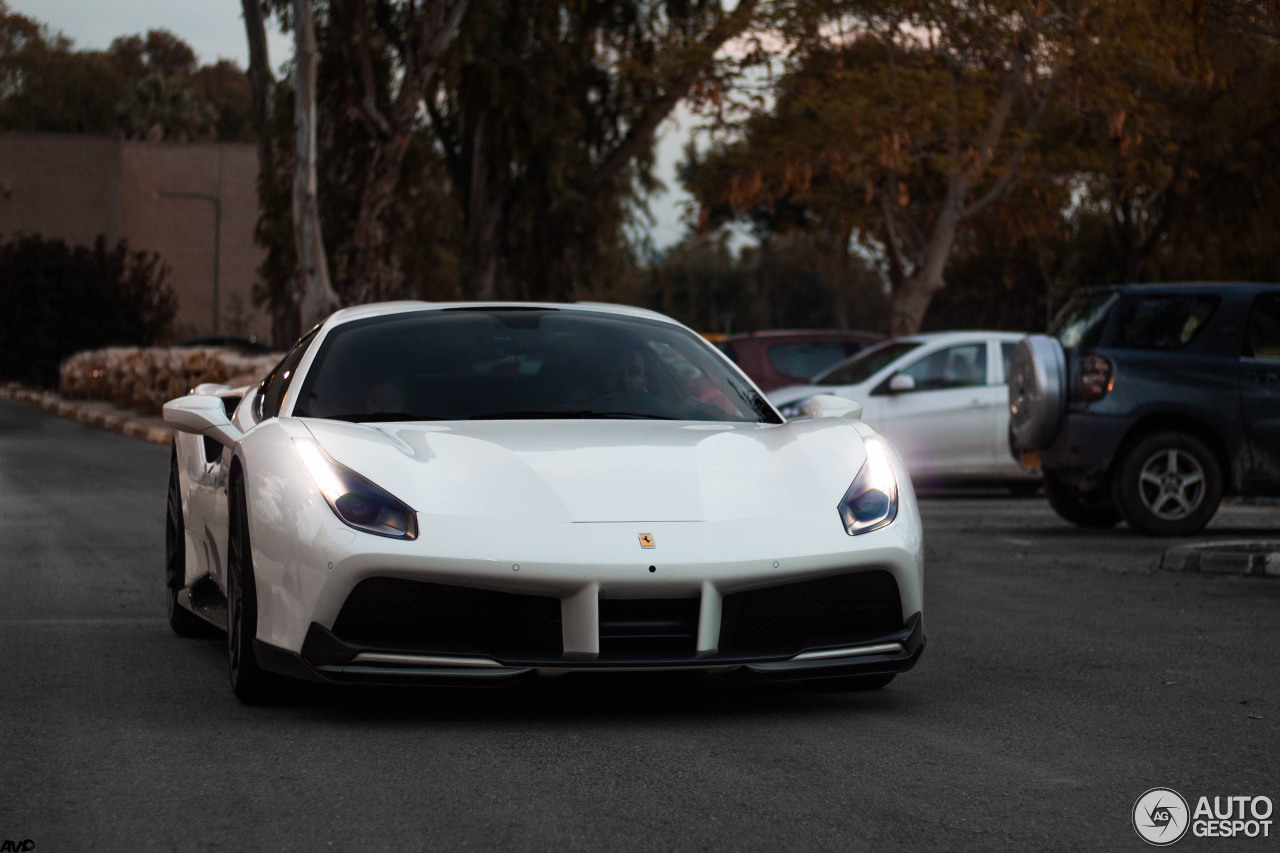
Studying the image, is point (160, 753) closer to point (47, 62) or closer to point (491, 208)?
point (491, 208)

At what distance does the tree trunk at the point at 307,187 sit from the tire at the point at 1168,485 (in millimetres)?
13299

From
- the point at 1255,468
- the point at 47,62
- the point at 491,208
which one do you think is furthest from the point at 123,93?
the point at 1255,468

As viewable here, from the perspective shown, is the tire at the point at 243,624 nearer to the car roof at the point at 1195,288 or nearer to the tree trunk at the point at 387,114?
the car roof at the point at 1195,288

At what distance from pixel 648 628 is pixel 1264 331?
8.54 meters

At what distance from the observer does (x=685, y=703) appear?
5.70 metres

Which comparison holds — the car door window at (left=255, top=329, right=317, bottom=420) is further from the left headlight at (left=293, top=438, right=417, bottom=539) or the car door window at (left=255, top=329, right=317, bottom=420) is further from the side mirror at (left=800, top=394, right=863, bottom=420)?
the side mirror at (left=800, top=394, right=863, bottom=420)

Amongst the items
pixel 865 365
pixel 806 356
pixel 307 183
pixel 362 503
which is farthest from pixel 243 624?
pixel 307 183

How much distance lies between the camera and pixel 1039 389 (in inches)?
478

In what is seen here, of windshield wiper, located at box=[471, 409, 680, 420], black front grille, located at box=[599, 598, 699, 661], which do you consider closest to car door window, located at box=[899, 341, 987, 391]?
windshield wiper, located at box=[471, 409, 680, 420]

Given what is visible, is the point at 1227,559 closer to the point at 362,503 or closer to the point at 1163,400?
the point at 1163,400

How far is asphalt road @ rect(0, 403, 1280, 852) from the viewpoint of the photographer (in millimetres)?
4023

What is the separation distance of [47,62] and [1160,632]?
85600 millimetres

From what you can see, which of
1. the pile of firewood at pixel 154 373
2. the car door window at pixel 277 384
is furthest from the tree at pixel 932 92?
the car door window at pixel 277 384

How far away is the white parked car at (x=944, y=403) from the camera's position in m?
16.3
